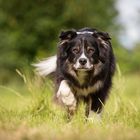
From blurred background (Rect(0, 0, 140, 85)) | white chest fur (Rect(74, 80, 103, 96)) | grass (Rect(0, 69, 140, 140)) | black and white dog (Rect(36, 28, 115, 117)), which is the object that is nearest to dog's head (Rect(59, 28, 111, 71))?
black and white dog (Rect(36, 28, 115, 117))

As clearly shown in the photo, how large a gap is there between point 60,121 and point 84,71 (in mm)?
1158

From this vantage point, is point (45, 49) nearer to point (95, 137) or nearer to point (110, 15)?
point (110, 15)

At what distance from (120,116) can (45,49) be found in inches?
671

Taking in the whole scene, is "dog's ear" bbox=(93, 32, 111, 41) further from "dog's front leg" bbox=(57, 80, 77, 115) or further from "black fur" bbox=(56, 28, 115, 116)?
"dog's front leg" bbox=(57, 80, 77, 115)

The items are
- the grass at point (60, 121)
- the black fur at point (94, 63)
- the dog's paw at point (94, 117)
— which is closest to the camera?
the grass at point (60, 121)

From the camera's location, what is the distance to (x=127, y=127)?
835 cm

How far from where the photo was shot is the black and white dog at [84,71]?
998cm

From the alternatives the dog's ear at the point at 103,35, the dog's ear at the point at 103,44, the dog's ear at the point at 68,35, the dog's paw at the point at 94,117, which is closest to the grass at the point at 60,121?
the dog's paw at the point at 94,117

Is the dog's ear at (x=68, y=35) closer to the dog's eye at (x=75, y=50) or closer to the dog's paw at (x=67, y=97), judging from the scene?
the dog's eye at (x=75, y=50)

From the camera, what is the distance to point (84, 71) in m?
10.1

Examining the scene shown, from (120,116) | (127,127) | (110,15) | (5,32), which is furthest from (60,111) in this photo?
(110,15)

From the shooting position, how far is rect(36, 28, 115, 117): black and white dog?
9.98 metres

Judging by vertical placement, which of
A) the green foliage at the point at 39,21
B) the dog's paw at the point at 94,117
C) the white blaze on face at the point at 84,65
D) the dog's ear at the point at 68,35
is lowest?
the dog's paw at the point at 94,117

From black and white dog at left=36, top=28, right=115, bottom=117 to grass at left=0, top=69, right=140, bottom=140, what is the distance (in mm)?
206
